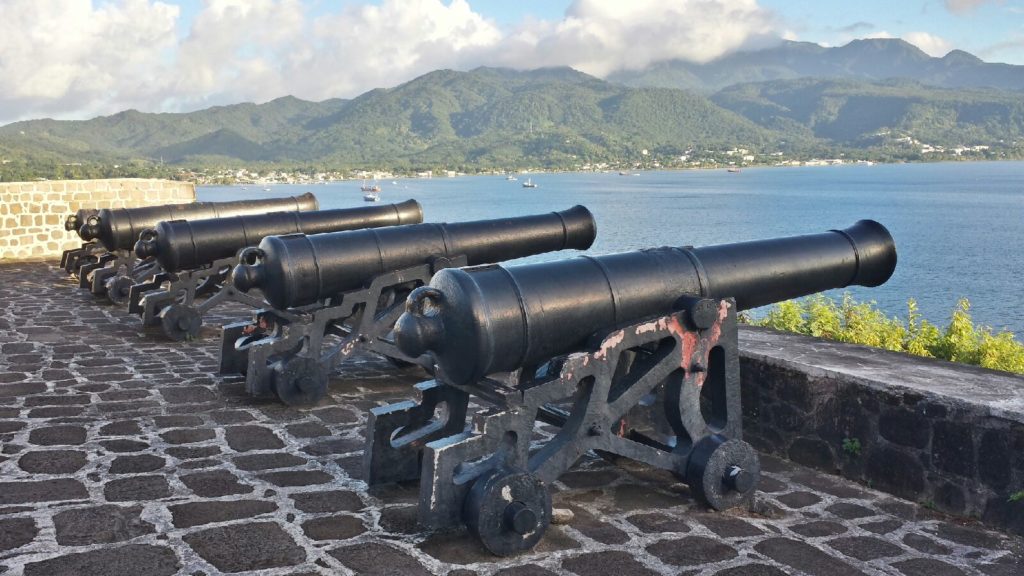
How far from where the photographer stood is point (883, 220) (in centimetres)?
6050

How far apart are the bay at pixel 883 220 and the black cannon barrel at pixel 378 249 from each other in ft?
26.6

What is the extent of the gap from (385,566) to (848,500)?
2126 mm

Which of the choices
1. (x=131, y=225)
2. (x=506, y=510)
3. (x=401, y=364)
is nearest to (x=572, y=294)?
(x=506, y=510)

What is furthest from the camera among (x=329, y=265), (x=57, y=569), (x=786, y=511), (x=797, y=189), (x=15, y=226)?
(x=797, y=189)

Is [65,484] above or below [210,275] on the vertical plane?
below

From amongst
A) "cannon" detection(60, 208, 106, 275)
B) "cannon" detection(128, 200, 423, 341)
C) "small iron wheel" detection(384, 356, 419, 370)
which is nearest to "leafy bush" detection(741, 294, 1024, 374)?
"small iron wheel" detection(384, 356, 419, 370)

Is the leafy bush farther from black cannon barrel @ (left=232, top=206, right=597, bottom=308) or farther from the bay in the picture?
the bay

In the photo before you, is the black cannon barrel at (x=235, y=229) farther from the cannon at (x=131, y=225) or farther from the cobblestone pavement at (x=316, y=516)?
the cobblestone pavement at (x=316, y=516)

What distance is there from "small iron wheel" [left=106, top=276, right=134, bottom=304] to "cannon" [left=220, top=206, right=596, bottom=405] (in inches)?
171

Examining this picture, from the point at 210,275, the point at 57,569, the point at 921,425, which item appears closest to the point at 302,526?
the point at 57,569

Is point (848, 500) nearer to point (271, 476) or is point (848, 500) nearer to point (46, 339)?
point (271, 476)

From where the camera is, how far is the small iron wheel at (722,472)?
12.9 ft

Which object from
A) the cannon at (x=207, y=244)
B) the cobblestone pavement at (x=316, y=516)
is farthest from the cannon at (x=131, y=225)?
the cobblestone pavement at (x=316, y=516)

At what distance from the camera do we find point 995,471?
377cm
